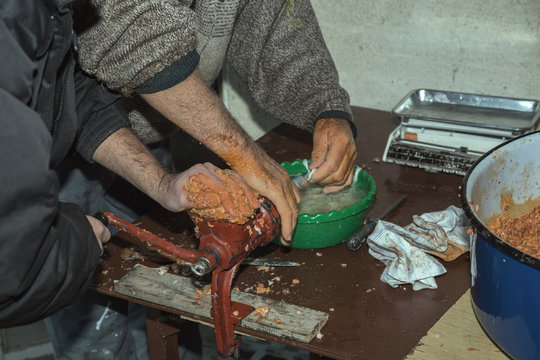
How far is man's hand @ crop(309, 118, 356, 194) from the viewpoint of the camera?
1723mm

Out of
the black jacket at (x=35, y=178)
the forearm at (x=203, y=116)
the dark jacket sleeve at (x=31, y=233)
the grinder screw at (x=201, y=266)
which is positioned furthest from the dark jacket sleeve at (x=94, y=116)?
the grinder screw at (x=201, y=266)

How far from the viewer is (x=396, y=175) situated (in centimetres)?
201

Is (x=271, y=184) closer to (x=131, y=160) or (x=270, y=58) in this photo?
(x=131, y=160)

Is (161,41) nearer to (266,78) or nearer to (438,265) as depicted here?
(266,78)

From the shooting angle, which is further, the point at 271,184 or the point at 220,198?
the point at 271,184

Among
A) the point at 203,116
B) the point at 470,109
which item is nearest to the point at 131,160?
the point at 203,116

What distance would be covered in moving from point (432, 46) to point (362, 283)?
1.20 meters

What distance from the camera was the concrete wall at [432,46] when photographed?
7.19 feet

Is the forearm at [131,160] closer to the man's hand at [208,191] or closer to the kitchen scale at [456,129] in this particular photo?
the man's hand at [208,191]

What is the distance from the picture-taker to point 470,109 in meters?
2.16

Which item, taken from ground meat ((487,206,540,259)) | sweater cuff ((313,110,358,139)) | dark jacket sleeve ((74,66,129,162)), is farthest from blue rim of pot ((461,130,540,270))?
dark jacket sleeve ((74,66,129,162))

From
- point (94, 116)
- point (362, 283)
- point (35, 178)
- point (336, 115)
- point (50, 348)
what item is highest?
point (35, 178)

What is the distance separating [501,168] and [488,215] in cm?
11

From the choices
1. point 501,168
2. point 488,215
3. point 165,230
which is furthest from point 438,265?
point 165,230
